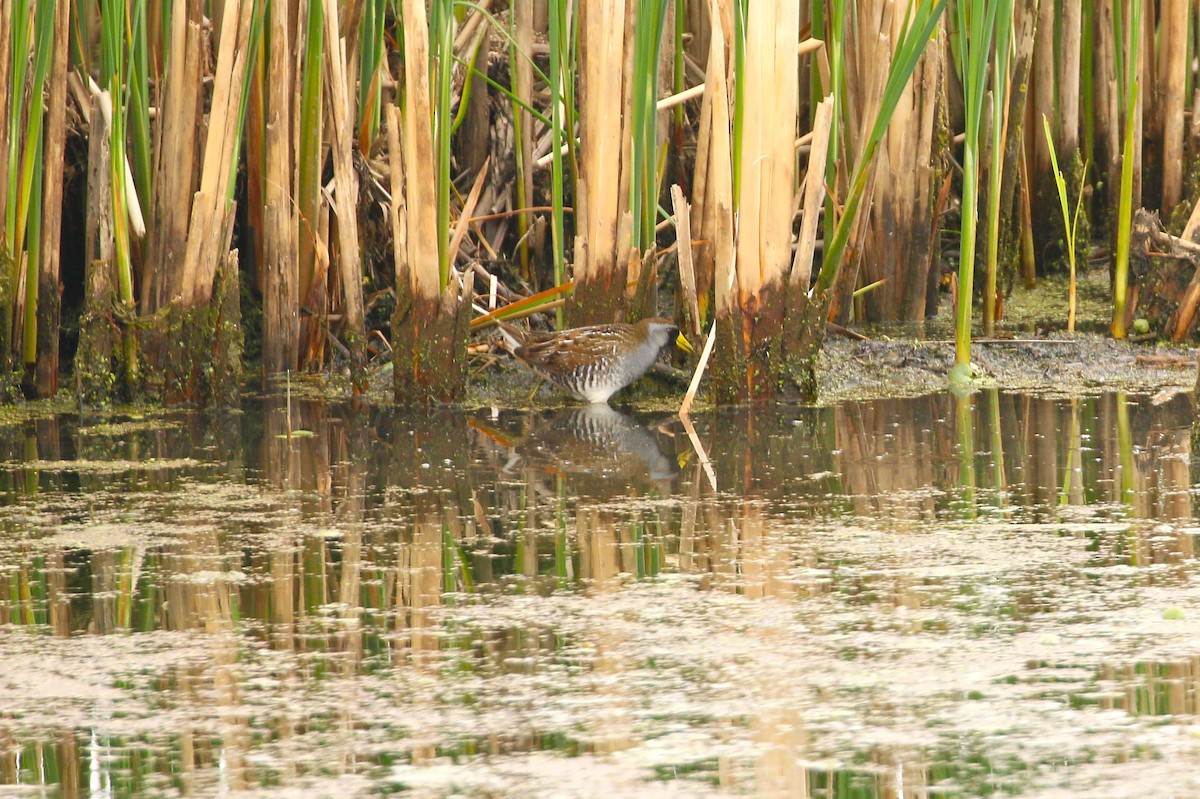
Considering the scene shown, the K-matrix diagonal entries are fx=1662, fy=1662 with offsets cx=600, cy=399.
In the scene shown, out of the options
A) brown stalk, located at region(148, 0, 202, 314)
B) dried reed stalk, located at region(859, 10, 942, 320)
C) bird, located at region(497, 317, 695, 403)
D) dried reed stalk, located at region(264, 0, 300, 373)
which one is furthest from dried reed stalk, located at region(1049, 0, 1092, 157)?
brown stalk, located at region(148, 0, 202, 314)

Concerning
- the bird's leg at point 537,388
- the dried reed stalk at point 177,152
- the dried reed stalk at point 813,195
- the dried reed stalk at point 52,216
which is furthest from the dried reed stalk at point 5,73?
the dried reed stalk at point 813,195

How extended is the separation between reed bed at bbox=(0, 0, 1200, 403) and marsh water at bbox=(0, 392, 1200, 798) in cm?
58

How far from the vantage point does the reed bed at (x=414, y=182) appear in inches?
208

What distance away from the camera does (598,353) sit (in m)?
5.52

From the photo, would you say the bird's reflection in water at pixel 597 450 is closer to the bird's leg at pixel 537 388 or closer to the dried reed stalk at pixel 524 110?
the bird's leg at pixel 537 388

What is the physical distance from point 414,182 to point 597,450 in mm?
1114

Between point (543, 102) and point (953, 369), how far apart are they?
2438 mm

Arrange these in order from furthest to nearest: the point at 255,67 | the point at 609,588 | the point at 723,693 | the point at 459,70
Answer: the point at 459,70 → the point at 255,67 → the point at 609,588 → the point at 723,693

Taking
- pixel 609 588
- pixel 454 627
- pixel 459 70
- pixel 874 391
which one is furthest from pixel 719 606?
pixel 459 70

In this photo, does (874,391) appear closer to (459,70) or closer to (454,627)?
(459,70)

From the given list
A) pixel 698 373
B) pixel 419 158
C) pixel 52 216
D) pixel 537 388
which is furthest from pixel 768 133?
pixel 52 216

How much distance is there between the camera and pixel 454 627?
3.06m

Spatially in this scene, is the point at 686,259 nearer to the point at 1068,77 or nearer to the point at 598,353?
the point at 598,353

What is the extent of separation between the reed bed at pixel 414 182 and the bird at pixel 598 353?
16 centimetres
